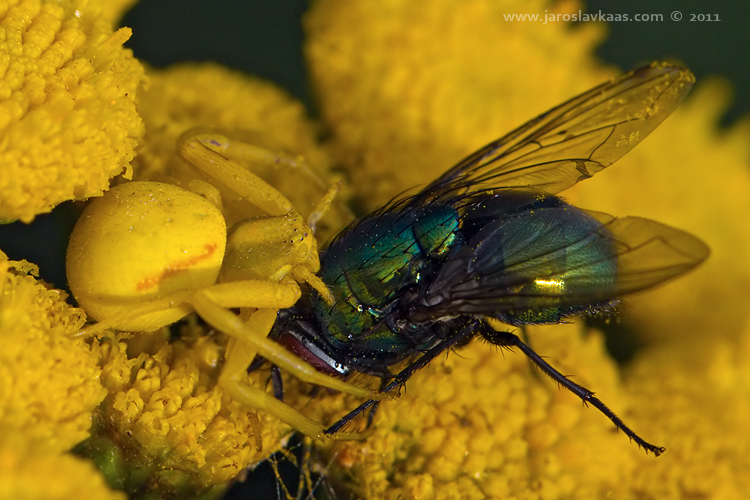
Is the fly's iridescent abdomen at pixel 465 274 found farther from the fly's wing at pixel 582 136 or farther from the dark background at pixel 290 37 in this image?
the dark background at pixel 290 37

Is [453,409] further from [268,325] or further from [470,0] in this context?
[470,0]

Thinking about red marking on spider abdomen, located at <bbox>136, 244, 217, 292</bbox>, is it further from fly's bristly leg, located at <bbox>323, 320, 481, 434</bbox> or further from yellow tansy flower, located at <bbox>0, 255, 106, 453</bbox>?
fly's bristly leg, located at <bbox>323, 320, 481, 434</bbox>

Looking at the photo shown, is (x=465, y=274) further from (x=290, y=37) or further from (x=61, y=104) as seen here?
(x=290, y=37)

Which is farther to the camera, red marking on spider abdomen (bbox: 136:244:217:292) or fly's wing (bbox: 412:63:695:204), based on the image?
fly's wing (bbox: 412:63:695:204)

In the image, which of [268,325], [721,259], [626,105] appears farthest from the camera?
[721,259]

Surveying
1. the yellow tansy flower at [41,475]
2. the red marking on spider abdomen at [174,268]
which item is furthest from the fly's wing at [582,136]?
the yellow tansy flower at [41,475]

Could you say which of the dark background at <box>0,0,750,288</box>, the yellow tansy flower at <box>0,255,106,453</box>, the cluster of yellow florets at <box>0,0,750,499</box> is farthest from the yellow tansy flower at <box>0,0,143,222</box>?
the dark background at <box>0,0,750,288</box>

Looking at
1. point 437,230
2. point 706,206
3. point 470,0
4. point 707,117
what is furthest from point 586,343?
point 707,117
